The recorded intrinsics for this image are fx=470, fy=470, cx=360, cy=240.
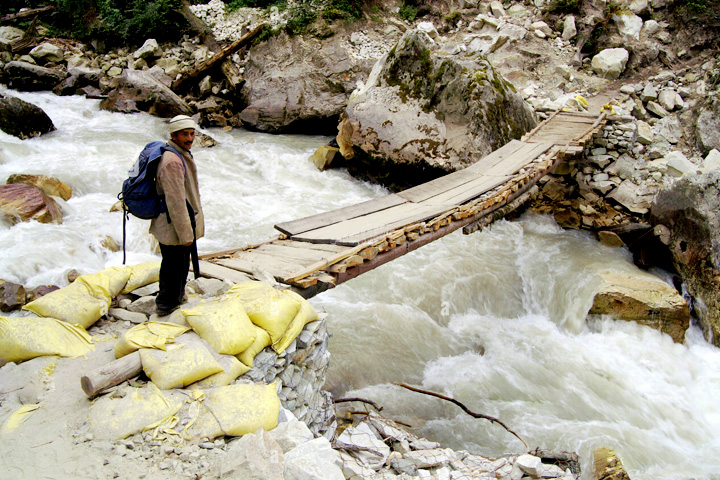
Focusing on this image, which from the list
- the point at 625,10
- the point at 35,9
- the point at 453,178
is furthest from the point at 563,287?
the point at 35,9

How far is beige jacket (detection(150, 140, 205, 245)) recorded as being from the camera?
9.58ft

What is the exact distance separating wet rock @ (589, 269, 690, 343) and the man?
19.4 ft

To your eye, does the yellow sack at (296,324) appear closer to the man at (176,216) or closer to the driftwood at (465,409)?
the man at (176,216)

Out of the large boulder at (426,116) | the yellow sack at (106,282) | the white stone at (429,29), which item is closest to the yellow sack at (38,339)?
the yellow sack at (106,282)

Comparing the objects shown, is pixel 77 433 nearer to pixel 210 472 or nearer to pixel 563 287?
pixel 210 472

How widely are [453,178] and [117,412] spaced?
589 centimetres

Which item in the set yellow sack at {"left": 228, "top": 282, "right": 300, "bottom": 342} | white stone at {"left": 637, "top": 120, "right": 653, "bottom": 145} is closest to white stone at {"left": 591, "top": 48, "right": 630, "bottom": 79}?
white stone at {"left": 637, "top": 120, "right": 653, "bottom": 145}

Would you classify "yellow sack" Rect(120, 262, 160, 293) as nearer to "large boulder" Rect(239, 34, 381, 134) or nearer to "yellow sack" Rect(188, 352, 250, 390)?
"yellow sack" Rect(188, 352, 250, 390)

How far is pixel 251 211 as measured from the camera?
27.7 feet

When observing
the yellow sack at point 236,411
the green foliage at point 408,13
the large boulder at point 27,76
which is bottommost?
the yellow sack at point 236,411

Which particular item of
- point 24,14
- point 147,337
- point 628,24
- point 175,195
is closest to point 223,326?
point 147,337

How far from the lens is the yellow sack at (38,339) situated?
2.68 meters

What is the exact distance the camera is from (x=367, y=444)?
3.60 metres

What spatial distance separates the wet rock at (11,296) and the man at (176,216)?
2.89 m
